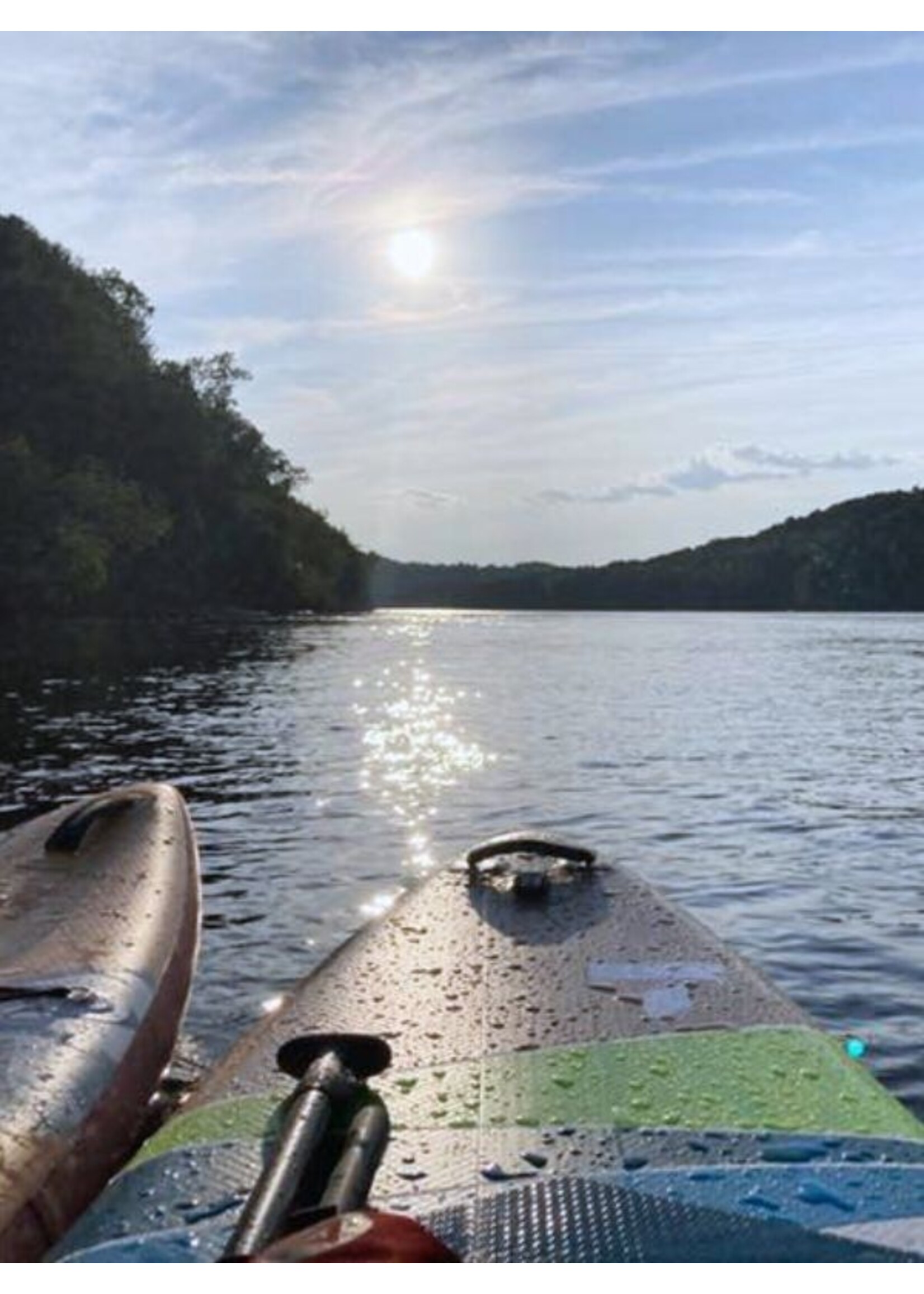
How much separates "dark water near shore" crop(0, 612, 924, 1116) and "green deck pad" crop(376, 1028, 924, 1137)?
213cm

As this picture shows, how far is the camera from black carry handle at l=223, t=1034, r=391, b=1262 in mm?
3746

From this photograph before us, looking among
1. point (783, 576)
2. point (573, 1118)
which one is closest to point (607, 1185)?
point (573, 1118)

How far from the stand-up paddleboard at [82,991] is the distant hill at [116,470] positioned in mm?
50160

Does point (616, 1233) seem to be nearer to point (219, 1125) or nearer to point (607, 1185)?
point (607, 1185)

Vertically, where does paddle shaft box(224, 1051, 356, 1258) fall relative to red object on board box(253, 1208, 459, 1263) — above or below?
below

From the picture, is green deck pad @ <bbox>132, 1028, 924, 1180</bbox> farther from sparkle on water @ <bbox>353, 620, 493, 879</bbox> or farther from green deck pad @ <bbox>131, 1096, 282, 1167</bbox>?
sparkle on water @ <bbox>353, 620, 493, 879</bbox>

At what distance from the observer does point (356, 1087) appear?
15.7 ft

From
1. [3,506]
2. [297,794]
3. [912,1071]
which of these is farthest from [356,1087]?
[3,506]

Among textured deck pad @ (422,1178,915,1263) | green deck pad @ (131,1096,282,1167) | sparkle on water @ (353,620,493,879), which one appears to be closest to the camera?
textured deck pad @ (422,1178,915,1263)

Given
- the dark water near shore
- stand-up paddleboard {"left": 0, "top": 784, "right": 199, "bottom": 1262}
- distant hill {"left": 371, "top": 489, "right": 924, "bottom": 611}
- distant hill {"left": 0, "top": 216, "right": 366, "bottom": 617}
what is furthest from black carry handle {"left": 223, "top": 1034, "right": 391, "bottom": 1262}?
distant hill {"left": 371, "top": 489, "right": 924, "bottom": 611}

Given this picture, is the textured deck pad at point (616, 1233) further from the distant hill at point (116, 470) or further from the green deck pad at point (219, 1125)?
the distant hill at point (116, 470)

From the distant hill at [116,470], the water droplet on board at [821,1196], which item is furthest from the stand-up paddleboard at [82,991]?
the distant hill at [116,470]
